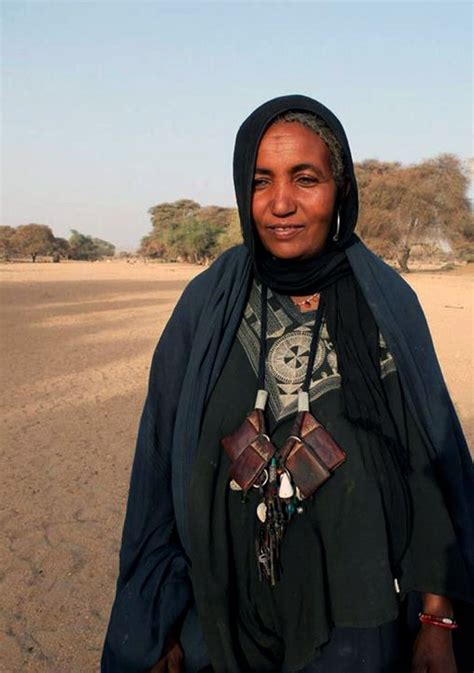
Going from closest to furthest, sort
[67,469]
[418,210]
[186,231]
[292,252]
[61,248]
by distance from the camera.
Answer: [292,252] → [67,469] → [418,210] → [186,231] → [61,248]

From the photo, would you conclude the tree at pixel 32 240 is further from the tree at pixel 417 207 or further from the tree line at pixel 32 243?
the tree at pixel 417 207

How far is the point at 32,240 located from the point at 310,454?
2502 inches

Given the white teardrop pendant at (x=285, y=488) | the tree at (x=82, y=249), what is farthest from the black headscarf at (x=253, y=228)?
the tree at (x=82, y=249)

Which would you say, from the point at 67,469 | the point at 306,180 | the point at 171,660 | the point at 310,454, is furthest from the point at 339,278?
the point at 67,469

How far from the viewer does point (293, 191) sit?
1466mm

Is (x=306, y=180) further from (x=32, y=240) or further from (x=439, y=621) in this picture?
(x=32, y=240)

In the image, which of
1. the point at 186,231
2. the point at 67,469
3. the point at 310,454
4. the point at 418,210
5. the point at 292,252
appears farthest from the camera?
the point at 186,231

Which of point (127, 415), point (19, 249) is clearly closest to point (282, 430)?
point (127, 415)

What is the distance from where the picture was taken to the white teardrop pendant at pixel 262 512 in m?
1.42

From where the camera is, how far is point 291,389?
1503mm

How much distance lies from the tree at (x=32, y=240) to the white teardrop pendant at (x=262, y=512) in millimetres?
61966

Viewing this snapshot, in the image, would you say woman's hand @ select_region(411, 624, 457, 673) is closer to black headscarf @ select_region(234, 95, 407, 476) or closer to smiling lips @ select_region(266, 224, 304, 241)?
black headscarf @ select_region(234, 95, 407, 476)

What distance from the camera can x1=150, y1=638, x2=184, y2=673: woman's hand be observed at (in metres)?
1.57

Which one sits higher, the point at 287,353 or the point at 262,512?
the point at 287,353
